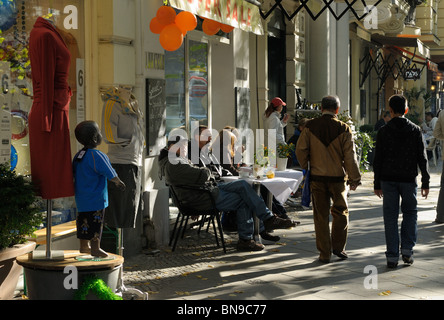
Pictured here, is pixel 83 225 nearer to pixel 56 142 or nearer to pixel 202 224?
pixel 56 142

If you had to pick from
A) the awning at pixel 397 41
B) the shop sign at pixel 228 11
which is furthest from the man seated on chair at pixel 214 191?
the awning at pixel 397 41

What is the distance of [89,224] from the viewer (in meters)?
6.16

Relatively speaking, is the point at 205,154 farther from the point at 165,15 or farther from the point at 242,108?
the point at 242,108

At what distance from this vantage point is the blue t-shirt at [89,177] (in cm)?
611

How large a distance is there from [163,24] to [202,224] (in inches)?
112

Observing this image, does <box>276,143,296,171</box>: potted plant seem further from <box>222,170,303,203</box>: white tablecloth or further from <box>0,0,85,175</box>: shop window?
<box>0,0,85,175</box>: shop window

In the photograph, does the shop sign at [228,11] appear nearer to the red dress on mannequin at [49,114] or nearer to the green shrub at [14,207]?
the red dress on mannequin at [49,114]

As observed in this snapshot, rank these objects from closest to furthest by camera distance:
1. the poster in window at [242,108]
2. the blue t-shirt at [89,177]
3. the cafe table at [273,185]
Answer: the blue t-shirt at [89,177] → the cafe table at [273,185] → the poster in window at [242,108]

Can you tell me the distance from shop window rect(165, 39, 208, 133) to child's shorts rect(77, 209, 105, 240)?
5154 mm

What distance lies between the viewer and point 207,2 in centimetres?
985

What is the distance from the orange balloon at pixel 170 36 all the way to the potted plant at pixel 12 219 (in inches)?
142

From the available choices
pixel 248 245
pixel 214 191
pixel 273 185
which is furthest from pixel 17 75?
pixel 273 185
